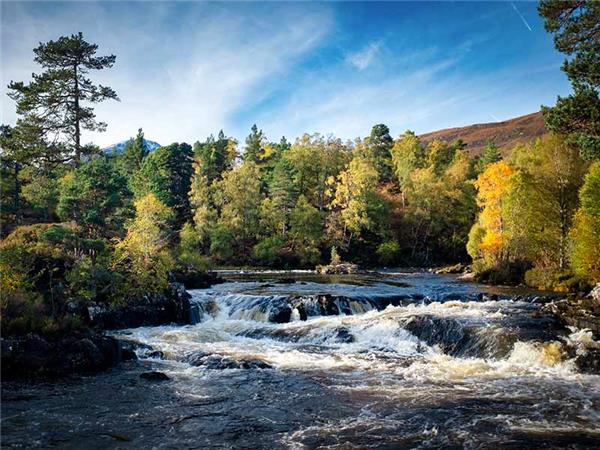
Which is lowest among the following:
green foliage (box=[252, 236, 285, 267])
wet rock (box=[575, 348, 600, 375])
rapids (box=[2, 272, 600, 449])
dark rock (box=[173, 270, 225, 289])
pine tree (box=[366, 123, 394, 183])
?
wet rock (box=[575, 348, 600, 375])

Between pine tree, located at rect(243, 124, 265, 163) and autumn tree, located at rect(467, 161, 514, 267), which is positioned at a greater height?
pine tree, located at rect(243, 124, 265, 163)

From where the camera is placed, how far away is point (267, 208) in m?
67.8

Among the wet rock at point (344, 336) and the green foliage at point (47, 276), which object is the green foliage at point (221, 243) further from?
the wet rock at point (344, 336)

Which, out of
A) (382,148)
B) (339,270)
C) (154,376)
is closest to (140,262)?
(154,376)

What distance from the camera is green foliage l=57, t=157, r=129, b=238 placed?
26828 millimetres

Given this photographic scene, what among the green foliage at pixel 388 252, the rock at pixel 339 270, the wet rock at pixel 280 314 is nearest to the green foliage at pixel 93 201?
the wet rock at pixel 280 314

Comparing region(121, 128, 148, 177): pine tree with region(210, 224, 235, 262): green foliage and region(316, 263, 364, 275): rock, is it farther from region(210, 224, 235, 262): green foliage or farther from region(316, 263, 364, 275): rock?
region(316, 263, 364, 275): rock

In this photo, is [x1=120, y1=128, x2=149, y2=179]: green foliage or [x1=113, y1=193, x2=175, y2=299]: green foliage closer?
[x1=113, y1=193, x2=175, y2=299]: green foliage

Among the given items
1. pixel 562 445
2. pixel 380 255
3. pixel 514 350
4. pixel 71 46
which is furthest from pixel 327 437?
pixel 380 255

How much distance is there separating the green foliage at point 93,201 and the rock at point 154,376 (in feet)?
42.0

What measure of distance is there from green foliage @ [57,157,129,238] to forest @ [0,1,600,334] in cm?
12

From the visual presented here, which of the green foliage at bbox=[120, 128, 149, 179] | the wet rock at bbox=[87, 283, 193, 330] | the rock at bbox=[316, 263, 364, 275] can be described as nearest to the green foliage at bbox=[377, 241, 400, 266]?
the rock at bbox=[316, 263, 364, 275]

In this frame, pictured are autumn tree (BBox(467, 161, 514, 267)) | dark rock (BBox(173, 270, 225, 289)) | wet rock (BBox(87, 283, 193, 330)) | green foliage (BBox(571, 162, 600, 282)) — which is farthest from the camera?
autumn tree (BBox(467, 161, 514, 267))

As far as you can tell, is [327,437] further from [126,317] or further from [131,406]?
[126,317]
